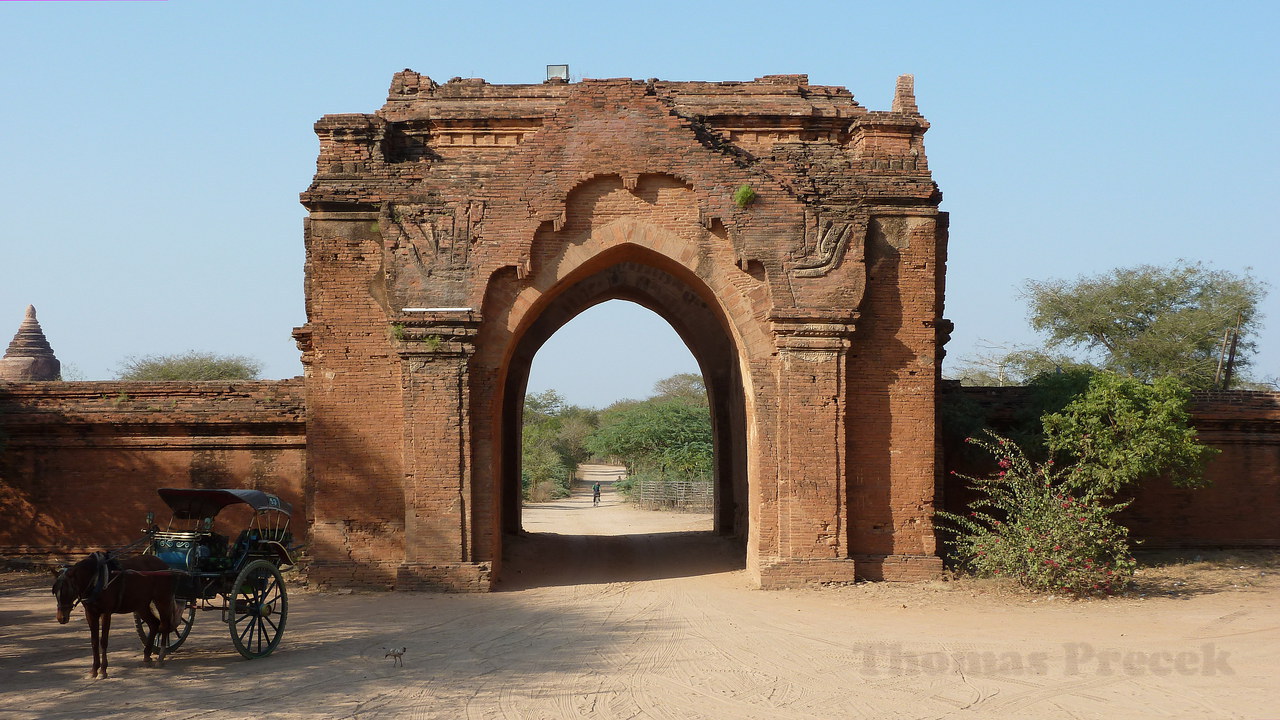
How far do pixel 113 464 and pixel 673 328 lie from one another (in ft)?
28.1

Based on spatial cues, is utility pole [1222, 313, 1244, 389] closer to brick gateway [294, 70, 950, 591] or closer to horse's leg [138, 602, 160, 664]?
brick gateway [294, 70, 950, 591]

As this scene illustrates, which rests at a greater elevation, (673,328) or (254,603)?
(673,328)

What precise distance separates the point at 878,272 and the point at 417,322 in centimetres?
529

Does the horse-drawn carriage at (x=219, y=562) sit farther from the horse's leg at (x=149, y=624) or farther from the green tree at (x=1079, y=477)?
the green tree at (x=1079, y=477)

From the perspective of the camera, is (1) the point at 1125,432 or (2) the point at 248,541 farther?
(1) the point at 1125,432

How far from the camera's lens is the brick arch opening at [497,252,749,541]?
17.4 metres

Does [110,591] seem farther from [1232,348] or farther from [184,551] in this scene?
[1232,348]

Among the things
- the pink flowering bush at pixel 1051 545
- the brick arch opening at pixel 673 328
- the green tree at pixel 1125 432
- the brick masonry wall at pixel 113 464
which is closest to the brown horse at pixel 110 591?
the brick masonry wall at pixel 113 464

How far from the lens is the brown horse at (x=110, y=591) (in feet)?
24.9

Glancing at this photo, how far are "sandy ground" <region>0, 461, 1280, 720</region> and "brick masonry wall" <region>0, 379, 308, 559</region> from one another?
55.1 inches

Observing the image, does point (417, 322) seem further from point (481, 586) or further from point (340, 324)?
point (481, 586)

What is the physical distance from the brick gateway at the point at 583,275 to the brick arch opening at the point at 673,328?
Answer: 4.47 meters

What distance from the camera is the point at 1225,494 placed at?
14836 mm

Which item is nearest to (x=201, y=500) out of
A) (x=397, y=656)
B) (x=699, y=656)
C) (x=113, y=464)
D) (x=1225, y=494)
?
(x=397, y=656)
